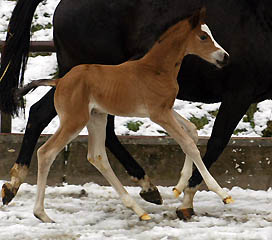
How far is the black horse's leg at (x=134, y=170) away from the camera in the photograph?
14.6 feet

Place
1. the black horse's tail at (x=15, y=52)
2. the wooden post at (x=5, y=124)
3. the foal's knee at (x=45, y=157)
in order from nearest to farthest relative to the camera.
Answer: the foal's knee at (x=45, y=157), the black horse's tail at (x=15, y=52), the wooden post at (x=5, y=124)

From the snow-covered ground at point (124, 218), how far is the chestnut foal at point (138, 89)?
0.84 feet

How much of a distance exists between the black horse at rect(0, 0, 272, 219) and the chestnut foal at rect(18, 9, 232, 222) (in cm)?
58

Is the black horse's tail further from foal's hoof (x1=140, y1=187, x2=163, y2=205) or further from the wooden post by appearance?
foal's hoof (x1=140, y1=187, x2=163, y2=205)

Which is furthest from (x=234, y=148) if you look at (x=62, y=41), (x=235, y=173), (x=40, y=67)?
(x=40, y=67)

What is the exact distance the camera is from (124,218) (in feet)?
13.3

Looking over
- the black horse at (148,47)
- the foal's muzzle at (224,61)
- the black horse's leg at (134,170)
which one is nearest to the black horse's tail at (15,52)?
the black horse at (148,47)

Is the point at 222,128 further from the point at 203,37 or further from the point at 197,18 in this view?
the point at 197,18

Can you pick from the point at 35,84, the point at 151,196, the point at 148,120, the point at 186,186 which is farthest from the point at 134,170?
the point at 148,120

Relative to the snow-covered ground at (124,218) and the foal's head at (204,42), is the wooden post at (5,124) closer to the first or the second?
the snow-covered ground at (124,218)

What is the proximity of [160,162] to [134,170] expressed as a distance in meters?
0.73

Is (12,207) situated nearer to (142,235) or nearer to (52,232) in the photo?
(52,232)

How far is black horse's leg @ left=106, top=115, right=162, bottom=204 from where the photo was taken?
445cm

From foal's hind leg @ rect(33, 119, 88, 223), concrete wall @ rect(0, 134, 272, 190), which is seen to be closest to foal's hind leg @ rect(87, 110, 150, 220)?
foal's hind leg @ rect(33, 119, 88, 223)
